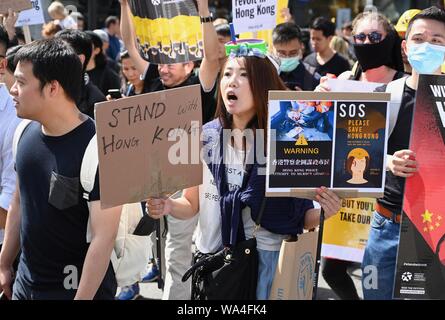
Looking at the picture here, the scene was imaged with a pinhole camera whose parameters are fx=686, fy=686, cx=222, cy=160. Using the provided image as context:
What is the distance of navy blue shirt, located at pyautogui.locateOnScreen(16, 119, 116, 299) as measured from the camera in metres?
2.77

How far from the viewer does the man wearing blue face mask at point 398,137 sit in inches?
133

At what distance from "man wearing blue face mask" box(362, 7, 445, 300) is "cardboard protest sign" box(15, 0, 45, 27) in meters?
3.70

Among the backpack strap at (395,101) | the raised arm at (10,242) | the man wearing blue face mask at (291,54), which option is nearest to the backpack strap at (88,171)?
the raised arm at (10,242)

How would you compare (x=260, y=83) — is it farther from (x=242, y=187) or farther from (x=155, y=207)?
(x=155, y=207)

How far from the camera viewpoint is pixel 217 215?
3184 mm

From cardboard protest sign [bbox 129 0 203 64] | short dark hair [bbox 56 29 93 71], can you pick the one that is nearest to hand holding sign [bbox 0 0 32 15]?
short dark hair [bbox 56 29 93 71]

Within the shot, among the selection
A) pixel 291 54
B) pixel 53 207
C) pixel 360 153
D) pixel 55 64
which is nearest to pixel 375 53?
pixel 360 153

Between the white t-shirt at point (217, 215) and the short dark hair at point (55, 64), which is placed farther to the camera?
the white t-shirt at point (217, 215)

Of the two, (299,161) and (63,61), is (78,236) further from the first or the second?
(299,161)

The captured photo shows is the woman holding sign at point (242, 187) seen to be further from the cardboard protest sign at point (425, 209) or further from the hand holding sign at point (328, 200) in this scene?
the cardboard protest sign at point (425, 209)

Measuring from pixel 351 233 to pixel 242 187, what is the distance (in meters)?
1.92

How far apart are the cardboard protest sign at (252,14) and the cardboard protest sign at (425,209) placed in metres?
2.54

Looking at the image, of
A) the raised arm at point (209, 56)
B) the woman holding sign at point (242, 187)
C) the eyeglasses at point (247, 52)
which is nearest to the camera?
the woman holding sign at point (242, 187)

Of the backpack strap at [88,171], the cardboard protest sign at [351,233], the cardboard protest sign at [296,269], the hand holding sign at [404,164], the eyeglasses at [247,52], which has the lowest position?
the cardboard protest sign at [351,233]
